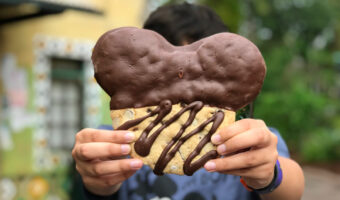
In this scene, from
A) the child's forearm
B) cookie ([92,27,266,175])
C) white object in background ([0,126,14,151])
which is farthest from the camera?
white object in background ([0,126,14,151])

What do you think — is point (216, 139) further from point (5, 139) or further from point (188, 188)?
point (5, 139)

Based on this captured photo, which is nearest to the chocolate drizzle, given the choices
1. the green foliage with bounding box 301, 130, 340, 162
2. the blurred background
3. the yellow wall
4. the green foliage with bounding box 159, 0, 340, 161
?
the green foliage with bounding box 159, 0, 340, 161

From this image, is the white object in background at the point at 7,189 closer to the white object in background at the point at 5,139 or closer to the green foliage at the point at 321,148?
the white object in background at the point at 5,139

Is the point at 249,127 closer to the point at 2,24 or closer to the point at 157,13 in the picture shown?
the point at 157,13

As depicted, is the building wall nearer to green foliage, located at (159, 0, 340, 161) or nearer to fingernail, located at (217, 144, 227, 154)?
green foliage, located at (159, 0, 340, 161)

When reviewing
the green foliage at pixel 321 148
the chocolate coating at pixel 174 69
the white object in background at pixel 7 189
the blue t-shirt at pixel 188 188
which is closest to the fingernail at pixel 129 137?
the chocolate coating at pixel 174 69

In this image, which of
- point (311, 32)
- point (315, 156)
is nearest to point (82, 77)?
point (315, 156)

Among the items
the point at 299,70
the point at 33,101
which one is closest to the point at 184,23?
the point at 33,101
